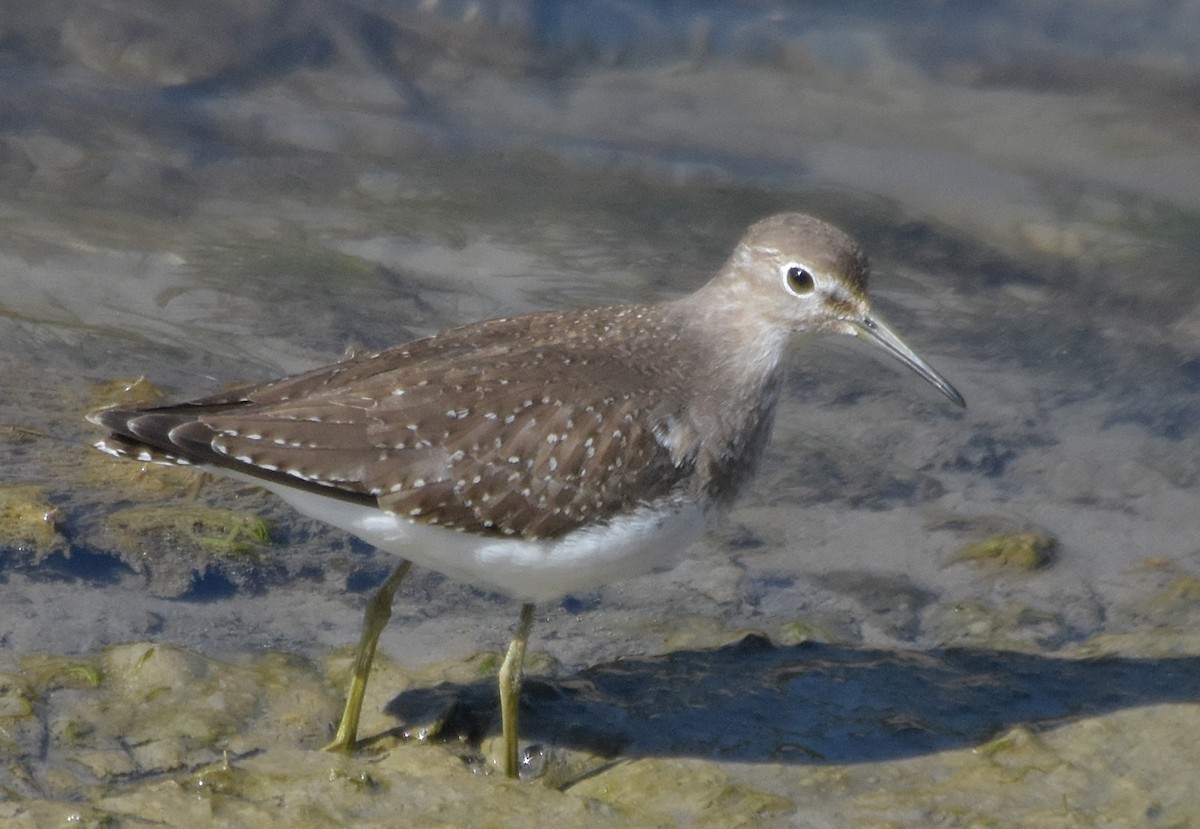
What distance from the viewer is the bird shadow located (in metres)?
5.42

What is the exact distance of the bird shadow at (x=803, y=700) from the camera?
213 inches

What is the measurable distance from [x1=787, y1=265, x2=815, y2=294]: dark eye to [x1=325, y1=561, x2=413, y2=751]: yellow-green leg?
178 centimetres

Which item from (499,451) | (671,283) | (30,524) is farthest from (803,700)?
(671,283)

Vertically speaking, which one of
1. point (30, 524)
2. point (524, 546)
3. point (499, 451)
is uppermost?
point (499, 451)

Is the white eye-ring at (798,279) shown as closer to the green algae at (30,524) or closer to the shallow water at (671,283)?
the shallow water at (671,283)

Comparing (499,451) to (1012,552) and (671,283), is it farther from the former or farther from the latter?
(671,283)

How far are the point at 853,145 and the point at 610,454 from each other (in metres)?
6.46

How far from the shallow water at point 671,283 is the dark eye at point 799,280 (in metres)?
0.49

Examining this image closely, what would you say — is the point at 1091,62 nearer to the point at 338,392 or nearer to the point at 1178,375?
the point at 1178,375

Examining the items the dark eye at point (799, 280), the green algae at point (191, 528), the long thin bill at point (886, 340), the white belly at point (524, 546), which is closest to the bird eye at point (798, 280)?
the dark eye at point (799, 280)

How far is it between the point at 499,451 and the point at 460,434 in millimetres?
143

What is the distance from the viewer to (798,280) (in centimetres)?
574

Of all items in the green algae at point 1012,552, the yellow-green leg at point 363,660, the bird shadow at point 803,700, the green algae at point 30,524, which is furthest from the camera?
the green algae at point 1012,552

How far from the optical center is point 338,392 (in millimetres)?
5203
